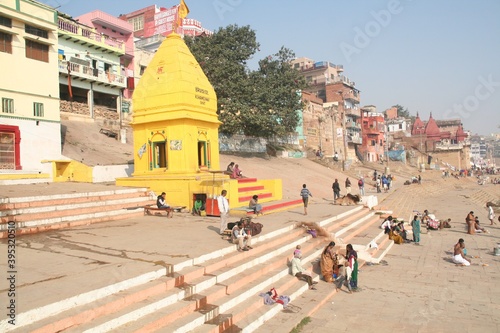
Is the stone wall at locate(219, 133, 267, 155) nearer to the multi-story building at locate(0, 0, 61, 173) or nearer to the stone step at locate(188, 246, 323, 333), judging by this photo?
the multi-story building at locate(0, 0, 61, 173)

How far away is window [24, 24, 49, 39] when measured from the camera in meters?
16.8

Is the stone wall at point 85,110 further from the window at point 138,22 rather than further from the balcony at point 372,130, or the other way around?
the balcony at point 372,130

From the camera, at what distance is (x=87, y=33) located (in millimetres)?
25031

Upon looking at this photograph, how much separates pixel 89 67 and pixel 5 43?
27.8ft

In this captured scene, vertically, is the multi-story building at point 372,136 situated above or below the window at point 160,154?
above

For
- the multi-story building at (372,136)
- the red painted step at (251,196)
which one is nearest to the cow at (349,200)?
the red painted step at (251,196)

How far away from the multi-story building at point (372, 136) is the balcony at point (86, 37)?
36.2 metres

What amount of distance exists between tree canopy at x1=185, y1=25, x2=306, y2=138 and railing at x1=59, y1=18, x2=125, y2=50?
17.6ft

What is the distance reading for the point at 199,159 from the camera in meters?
14.5

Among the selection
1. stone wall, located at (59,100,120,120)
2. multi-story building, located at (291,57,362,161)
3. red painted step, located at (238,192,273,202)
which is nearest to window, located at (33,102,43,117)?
stone wall, located at (59,100,120,120)

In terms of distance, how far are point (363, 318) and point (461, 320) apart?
5.38ft

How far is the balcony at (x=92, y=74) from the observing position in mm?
22688

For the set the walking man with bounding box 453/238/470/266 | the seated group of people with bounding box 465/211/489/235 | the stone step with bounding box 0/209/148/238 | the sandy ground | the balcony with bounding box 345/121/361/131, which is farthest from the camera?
the balcony with bounding box 345/121/361/131

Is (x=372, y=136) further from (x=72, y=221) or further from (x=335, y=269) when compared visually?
(x=72, y=221)
